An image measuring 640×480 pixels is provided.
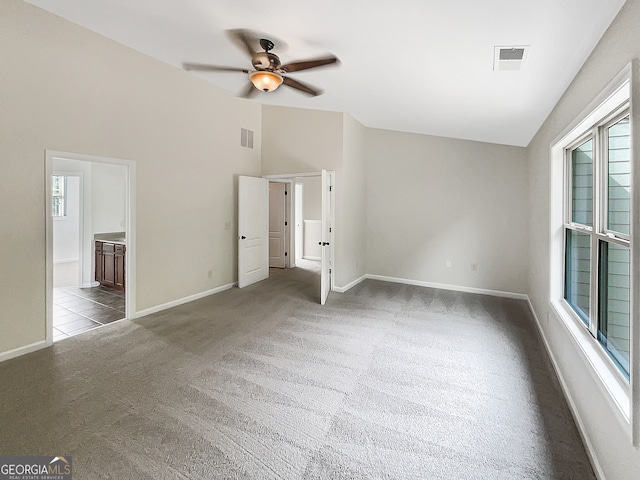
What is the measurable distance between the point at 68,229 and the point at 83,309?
4.54 meters

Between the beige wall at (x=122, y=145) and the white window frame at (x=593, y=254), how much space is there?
436 cm

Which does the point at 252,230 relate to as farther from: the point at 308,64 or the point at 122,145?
the point at 308,64

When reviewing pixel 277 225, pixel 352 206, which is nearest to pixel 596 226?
pixel 352 206

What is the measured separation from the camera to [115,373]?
2670 millimetres

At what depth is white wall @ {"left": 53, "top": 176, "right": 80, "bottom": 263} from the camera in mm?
7500

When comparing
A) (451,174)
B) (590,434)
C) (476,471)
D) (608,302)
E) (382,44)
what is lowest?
(476,471)

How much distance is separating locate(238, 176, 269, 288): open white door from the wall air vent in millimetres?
621

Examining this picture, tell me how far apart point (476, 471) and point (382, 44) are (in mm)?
2830

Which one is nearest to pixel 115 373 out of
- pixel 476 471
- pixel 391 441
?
pixel 391 441

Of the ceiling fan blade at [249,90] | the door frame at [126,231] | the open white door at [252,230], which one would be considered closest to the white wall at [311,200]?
the open white door at [252,230]

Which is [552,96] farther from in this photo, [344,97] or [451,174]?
[451,174]

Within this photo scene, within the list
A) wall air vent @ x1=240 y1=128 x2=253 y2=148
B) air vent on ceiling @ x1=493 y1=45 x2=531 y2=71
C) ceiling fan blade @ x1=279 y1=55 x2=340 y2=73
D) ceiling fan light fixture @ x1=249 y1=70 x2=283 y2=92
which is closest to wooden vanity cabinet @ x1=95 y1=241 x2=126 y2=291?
wall air vent @ x1=240 y1=128 x2=253 y2=148

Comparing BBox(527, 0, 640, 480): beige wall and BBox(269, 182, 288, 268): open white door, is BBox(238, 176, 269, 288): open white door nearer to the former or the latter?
BBox(269, 182, 288, 268): open white door

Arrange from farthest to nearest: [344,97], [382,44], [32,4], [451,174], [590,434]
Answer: [451,174], [344,97], [32,4], [382,44], [590,434]
